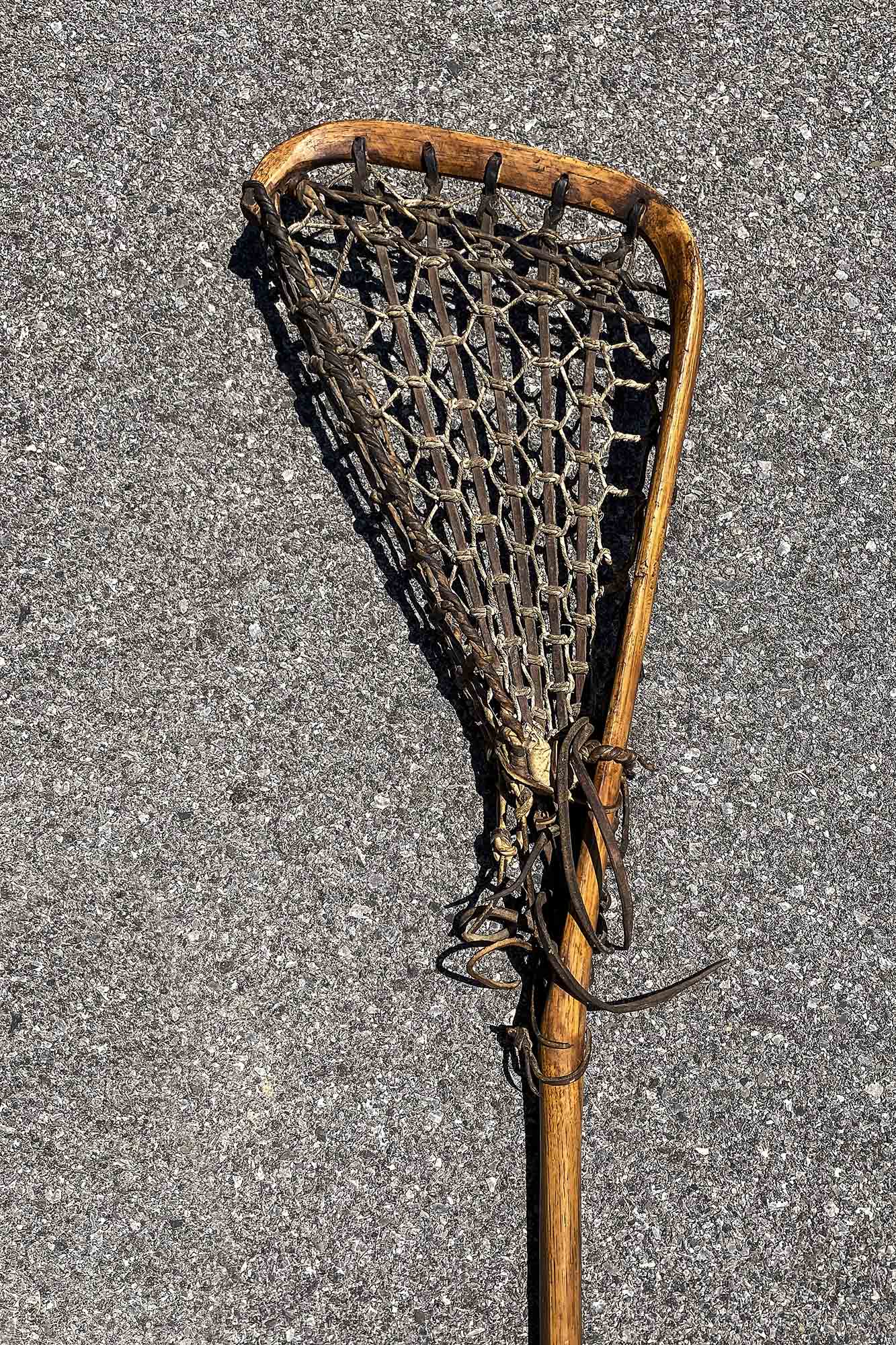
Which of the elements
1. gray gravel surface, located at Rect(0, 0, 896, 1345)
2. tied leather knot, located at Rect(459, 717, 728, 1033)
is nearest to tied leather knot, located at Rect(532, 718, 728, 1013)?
tied leather knot, located at Rect(459, 717, 728, 1033)

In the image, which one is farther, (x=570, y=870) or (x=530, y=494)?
(x=530, y=494)

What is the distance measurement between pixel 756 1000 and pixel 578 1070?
0.24 m

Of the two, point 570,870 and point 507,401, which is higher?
point 507,401

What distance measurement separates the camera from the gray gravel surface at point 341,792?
1.16m

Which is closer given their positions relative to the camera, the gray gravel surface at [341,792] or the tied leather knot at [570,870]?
the tied leather knot at [570,870]

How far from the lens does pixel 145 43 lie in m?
1.21

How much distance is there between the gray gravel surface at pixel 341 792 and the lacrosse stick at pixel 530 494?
97mm

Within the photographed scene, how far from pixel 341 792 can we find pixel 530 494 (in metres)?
0.38

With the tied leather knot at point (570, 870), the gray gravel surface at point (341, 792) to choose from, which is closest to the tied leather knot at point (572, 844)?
the tied leather knot at point (570, 870)

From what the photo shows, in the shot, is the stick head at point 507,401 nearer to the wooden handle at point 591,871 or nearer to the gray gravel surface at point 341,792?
the wooden handle at point 591,871

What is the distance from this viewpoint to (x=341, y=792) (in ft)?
3.89

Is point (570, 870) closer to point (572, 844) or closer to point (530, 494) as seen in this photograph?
point (572, 844)

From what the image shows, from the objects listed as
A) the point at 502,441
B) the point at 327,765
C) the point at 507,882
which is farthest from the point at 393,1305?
the point at 502,441

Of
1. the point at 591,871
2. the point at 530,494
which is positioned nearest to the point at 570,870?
the point at 591,871
